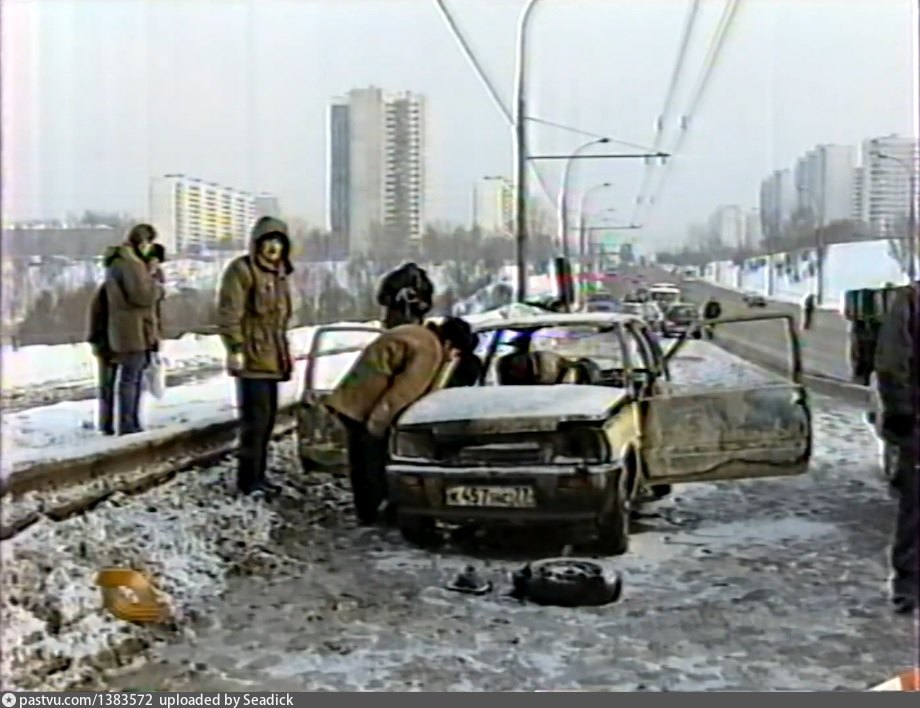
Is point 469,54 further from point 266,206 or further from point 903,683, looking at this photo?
point 903,683

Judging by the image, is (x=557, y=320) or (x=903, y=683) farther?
(x=557, y=320)

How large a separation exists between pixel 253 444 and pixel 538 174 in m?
0.73

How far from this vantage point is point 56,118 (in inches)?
99.1

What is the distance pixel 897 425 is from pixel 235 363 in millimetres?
1199

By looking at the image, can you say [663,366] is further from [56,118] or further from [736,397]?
[56,118]

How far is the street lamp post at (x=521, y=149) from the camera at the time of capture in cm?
254

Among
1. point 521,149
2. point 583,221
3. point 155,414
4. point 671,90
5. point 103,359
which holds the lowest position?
point 155,414

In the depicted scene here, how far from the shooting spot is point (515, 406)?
2533 mm

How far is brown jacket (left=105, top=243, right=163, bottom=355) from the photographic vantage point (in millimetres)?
2539

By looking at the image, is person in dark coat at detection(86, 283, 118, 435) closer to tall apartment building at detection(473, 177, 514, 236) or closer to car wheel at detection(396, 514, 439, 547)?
car wheel at detection(396, 514, 439, 547)

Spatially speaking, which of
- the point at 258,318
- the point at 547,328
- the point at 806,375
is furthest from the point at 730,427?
the point at 258,318

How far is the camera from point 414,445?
2.56 meters

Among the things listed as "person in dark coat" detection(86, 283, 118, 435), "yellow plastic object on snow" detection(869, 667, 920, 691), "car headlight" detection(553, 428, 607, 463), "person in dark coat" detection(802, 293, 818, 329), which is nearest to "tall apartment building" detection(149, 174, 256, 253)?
"person in dark coat" detection(86, 283, 118, 435)

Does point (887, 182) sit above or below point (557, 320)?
above
